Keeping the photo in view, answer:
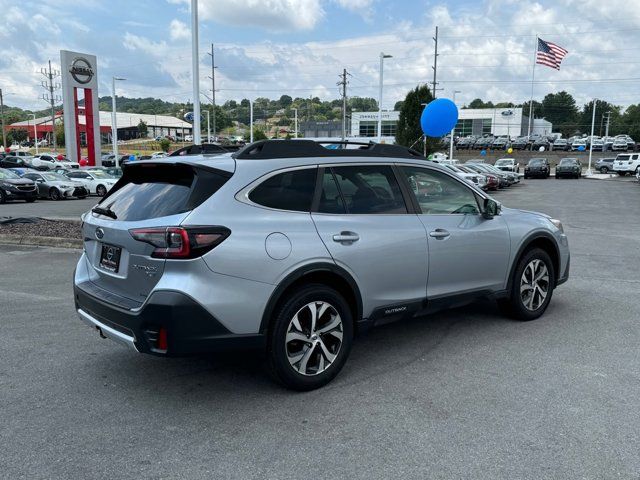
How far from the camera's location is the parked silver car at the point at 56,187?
24422 mm

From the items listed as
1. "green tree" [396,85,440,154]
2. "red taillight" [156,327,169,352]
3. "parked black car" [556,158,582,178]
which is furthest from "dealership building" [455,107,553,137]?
"red taillight" [156,327,169,352]

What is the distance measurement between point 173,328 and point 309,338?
3.30ft

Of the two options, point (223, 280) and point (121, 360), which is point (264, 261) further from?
point (121, 360)

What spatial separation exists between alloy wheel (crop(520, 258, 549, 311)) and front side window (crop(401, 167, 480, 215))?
1.00 meters

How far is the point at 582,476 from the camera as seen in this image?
9.66ft

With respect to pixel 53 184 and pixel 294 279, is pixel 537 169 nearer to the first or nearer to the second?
pixel 53 184

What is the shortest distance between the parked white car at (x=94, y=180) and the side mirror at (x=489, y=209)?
81.8 feet

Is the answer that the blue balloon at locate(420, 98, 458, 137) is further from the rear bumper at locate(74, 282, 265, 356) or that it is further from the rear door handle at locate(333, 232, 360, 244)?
the rear bumper at locate(74, 282, 265, 356)

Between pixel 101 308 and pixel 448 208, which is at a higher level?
pixel 448 208

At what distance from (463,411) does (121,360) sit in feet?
9.33

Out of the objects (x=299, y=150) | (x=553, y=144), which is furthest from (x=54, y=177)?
(x=553, y=144)

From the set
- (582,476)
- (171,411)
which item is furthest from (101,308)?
(582,476)

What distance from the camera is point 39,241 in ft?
35.2

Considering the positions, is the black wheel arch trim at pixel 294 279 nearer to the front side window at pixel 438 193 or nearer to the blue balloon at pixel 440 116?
the front side window at pixel 438 193
